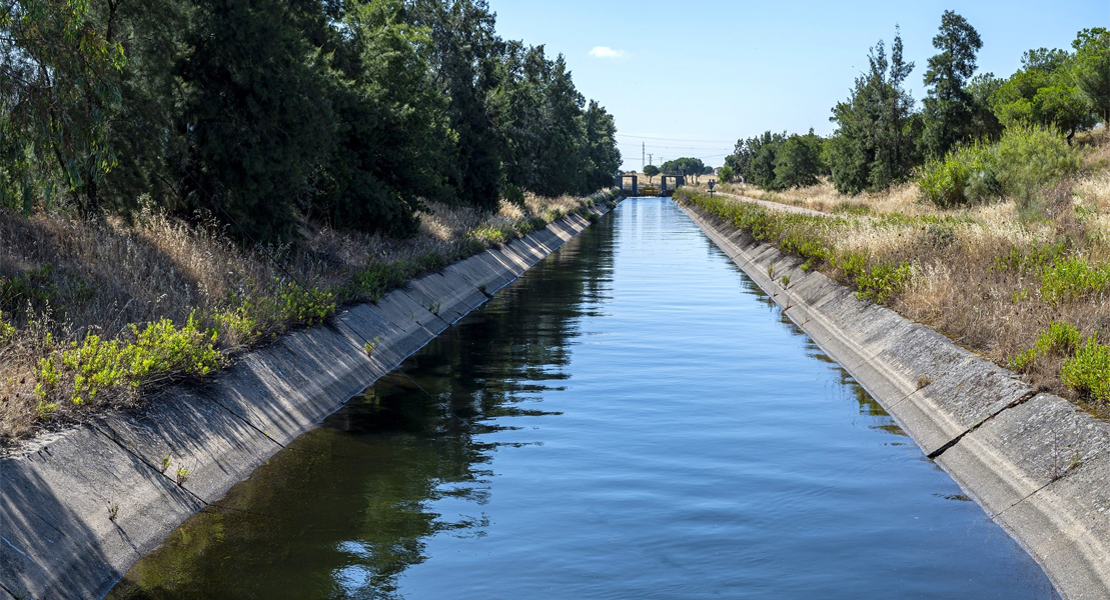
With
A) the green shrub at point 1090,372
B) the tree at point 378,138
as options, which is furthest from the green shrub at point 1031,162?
the green shrub at point 1090,372

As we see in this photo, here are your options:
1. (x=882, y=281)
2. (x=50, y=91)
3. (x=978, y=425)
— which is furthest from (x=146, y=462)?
(x=882, y=281)

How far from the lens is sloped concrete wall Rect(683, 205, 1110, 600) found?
374 inches

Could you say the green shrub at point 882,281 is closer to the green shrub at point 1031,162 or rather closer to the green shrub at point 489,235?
the green shrub at point 489,235

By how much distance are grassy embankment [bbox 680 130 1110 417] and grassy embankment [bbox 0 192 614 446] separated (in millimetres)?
10468

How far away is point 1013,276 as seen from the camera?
19.3 meters

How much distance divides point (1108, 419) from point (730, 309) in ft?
60.0

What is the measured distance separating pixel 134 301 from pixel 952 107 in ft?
211

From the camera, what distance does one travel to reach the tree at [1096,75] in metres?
66.7

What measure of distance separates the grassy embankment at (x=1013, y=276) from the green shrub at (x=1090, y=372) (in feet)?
0.05

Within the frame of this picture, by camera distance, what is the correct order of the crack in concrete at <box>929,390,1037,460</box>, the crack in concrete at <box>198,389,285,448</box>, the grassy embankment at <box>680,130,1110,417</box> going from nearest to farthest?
the crack in concrete at <box>198,389,285,448</box>
the crack in concrete at <box>929,390,1037,460</box>
the grassy embankment at <box>680,130,1110,417</box>

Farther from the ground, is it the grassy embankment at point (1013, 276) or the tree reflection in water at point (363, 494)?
the grassy embankment at point (1013, 276)

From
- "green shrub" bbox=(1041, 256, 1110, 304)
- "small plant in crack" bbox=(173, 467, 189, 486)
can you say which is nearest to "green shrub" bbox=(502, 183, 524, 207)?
"green shrub" bbox=(1041, 256, 1110, 304)

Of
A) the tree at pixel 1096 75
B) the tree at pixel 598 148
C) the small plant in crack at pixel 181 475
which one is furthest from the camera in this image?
the tree at pixel 598 148

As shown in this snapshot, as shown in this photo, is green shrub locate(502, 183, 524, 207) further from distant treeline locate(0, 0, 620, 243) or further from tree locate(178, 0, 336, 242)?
tree locate(178, 0, 336, 242)
